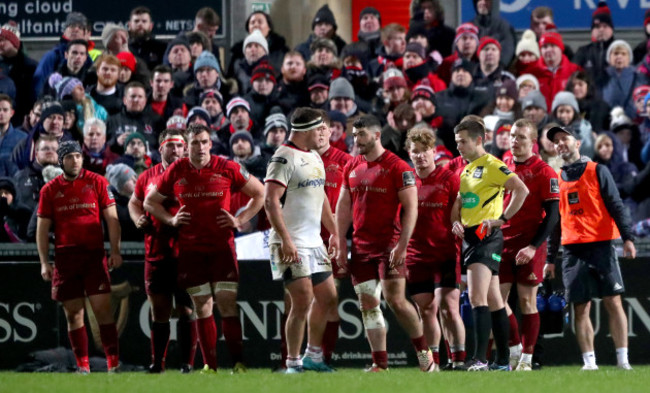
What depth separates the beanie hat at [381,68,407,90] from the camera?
17109 millimetres

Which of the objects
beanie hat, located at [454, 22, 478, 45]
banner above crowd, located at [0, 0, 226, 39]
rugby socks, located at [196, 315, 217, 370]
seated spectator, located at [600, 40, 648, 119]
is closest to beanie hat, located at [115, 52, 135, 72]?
banner above crowd, located at [0, 0, 226, 39]

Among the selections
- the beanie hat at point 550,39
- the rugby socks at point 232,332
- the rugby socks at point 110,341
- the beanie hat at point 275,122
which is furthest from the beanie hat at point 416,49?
the rugby socks at point 232,332

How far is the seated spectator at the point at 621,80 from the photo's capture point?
717 inches

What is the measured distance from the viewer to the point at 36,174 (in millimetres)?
15539

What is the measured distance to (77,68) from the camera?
17703mm

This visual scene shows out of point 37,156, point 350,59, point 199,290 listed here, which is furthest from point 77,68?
point 199,290

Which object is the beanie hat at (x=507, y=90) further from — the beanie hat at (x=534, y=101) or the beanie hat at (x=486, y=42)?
the beanie hat at (x=486, y=42)

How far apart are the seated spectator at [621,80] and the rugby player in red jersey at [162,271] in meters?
7.70

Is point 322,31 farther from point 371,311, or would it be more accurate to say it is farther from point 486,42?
point 371,311

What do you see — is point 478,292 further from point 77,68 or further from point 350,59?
point 77,68

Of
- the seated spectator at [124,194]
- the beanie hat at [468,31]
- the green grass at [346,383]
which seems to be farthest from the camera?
the beanie hat at [468,31]

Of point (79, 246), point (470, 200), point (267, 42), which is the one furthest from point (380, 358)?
point (267, 42)

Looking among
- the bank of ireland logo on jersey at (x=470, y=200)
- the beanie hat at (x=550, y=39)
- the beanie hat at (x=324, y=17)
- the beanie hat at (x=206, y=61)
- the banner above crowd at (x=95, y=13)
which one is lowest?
the bank of ireland logo on jersey at (x=470, y=200)

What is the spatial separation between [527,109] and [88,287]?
648 cm
